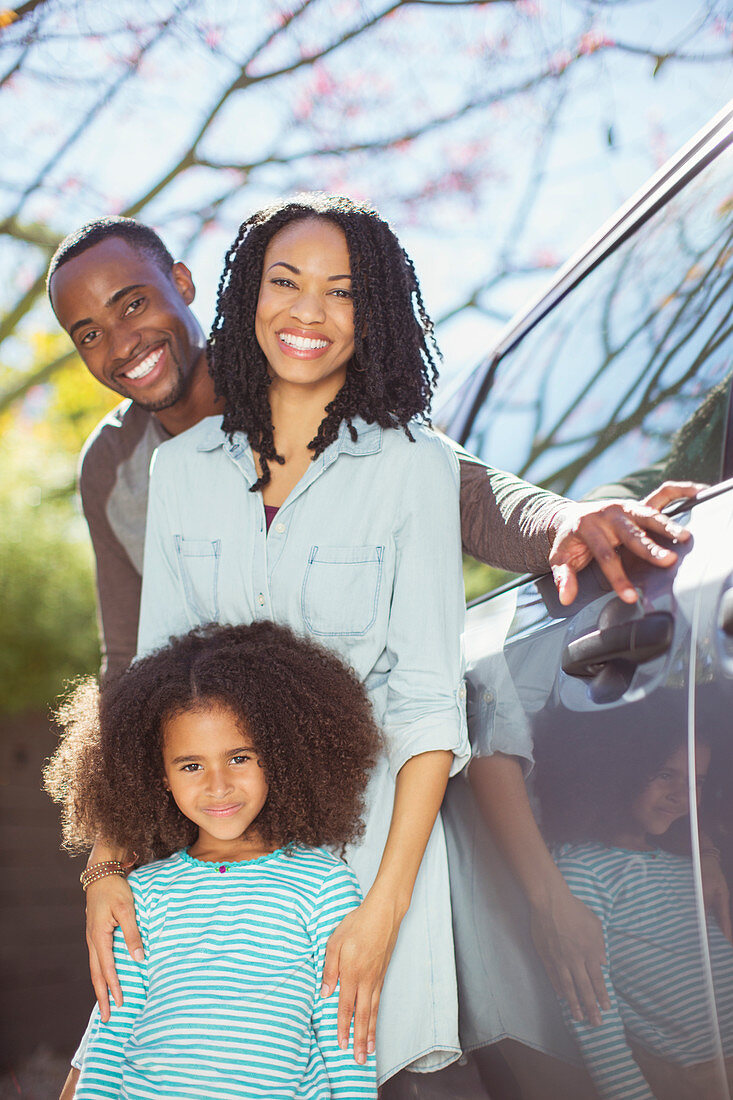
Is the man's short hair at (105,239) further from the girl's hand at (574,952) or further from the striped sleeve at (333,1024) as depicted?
the girl's hand at (574,952)

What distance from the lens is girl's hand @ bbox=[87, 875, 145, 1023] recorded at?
1.59m

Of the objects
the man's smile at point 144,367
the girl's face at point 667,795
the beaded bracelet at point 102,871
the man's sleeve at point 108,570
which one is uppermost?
the man's smile at point 144,367

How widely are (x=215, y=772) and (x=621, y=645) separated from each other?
81 centimetres

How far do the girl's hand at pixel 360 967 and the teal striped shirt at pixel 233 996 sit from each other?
0.08 ft

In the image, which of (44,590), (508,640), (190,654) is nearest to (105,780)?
(190,654)

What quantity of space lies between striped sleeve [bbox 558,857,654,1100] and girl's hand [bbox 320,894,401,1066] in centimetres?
37

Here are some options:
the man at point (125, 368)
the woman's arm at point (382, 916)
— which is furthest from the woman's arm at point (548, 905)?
the man at point (125, 368)

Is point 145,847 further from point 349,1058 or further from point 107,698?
point 349,1058

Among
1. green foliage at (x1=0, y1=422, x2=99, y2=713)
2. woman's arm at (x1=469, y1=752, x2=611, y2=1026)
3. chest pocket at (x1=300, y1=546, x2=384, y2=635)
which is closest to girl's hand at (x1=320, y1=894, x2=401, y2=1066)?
woman's arm at (x1=469, y1=752, x2=611, y2=1026)

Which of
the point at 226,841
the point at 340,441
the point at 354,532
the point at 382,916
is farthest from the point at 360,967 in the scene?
the point at 340,441

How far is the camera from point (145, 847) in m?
1.81

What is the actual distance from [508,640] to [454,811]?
313mm

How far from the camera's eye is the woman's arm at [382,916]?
1501 millimetres

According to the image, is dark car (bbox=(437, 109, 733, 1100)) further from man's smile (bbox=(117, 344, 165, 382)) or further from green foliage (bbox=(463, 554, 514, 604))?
man's smile (bbox=(117, 344, 165, 382))
